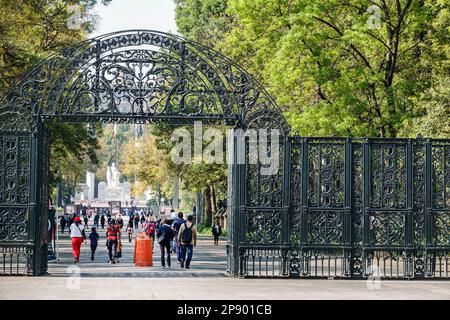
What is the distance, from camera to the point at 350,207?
22828mm

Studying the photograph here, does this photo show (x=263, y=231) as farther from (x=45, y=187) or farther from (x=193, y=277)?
(x=45, y=187)

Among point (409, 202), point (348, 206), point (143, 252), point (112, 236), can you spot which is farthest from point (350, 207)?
point (112, 236)

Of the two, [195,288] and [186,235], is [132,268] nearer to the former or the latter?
[186,235]

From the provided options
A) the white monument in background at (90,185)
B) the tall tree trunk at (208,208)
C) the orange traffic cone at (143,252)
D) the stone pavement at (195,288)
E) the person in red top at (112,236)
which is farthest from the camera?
the white monument in background at (90,185)

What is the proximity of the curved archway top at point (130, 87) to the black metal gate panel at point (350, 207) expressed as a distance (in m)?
1.38

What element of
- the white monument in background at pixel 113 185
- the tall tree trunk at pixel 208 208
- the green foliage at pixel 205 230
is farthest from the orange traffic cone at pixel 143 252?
the white monument in background at pixel 113 185

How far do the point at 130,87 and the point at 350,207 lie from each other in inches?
245

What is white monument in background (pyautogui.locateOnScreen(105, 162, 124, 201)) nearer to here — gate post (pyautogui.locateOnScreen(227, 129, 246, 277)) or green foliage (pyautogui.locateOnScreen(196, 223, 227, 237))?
green foliage (pyautogui.locateOnScreen(196, 223, 227, 237))

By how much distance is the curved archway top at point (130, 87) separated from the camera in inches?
887

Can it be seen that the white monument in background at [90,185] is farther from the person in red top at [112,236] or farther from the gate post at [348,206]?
the gate post at [348,206]

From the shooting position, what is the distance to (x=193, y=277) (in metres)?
23.9

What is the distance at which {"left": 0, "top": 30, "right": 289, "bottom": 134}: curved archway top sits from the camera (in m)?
22.5

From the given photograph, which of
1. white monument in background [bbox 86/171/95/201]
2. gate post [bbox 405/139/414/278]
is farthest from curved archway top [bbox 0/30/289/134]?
white monument in background [bbox 86/171/95/201]

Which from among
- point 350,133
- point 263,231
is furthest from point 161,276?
point 350,133
